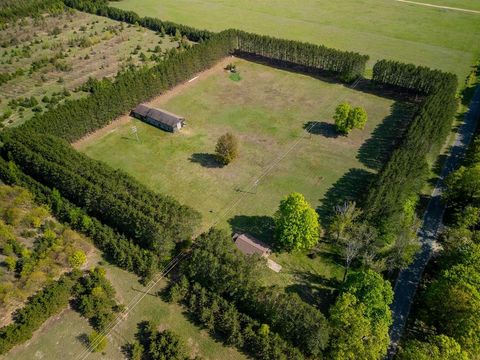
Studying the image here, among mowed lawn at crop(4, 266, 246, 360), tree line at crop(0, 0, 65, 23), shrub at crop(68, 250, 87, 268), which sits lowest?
mowed lawn at crop(4, 266, 246, 360)

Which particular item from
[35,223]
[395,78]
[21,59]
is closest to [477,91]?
[395,78]

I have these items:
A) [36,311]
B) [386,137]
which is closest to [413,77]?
[386,137]

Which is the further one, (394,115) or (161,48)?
(161,48)

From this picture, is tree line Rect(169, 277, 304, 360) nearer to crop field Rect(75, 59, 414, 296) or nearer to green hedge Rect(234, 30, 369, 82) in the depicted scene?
crop field Rect(75, 59, 414, 296)

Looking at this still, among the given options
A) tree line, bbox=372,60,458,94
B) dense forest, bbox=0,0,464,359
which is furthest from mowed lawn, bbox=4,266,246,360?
tree line, bbox=372,60,458,94

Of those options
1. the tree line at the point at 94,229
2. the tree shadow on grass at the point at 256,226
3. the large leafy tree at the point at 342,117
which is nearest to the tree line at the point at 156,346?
the tree line at the point at 94,229

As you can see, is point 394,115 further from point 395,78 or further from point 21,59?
point 21,59

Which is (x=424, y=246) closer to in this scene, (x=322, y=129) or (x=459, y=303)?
(x=459, y=303)
